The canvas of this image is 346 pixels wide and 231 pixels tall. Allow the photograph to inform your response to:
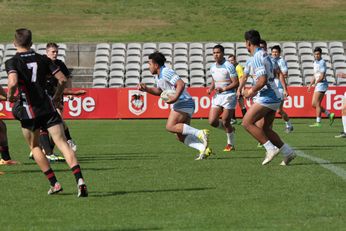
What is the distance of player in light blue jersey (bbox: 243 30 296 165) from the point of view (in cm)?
1461

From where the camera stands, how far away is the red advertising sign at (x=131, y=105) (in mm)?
33844

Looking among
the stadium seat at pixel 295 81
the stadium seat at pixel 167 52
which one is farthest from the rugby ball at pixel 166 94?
the stadium seat at pixel 167 52

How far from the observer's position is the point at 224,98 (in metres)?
19.1

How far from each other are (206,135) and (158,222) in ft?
24.2

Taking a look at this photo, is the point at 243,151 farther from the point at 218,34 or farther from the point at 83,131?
the point at 218,34

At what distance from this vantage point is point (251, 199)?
34.0ft

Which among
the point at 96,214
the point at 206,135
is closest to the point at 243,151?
the point at 206,135

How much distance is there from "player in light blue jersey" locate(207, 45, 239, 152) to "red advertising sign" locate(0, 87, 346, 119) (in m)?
14.4

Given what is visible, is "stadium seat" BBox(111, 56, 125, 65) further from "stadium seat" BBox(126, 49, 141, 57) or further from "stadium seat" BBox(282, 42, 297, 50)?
"stadium seat" BBox(282, 42, 297, 50)

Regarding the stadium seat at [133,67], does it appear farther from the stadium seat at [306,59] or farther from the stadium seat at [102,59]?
the stadium seat at [306,59]

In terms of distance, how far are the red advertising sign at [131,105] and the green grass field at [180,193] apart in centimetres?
1455

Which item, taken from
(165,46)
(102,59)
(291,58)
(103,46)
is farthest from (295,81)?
(103,46)

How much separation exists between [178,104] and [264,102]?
197cm

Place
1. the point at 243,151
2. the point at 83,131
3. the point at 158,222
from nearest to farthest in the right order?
1. the point at 158,222
2. the point at 243,151
3. the point at 83,131
